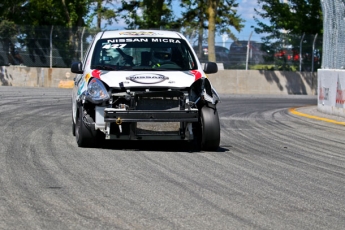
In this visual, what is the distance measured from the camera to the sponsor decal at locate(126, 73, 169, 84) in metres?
9.38

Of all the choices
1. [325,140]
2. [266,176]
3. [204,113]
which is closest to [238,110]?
[325,140]

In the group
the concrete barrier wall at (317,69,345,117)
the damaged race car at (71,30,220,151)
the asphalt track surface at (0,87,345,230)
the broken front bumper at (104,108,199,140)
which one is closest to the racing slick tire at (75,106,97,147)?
the damaged race car at (71,30,220,151)

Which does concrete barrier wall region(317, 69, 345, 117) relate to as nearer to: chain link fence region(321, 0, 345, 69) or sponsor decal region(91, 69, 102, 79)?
chain link fence region(321, 0, 345, 69)

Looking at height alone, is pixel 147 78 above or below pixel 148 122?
above

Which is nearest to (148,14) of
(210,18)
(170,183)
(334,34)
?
(210,18)

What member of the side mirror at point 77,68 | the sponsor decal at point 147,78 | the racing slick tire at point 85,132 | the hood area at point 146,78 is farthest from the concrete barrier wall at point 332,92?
the racing slick tire at point 85,132

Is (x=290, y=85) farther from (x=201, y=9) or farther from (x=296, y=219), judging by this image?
(x=296, y=219)

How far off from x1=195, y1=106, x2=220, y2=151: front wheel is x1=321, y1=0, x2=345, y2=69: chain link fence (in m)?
7.84

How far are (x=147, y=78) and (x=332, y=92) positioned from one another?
8.51m

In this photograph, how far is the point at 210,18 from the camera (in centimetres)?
3122

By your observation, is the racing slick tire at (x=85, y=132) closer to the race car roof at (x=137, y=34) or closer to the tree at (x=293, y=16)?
the race car roof at (x=137, y=34)

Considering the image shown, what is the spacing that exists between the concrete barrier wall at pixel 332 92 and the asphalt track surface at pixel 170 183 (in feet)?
13.7

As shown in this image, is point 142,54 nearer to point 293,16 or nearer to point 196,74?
point 196,74

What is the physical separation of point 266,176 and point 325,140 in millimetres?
4244
